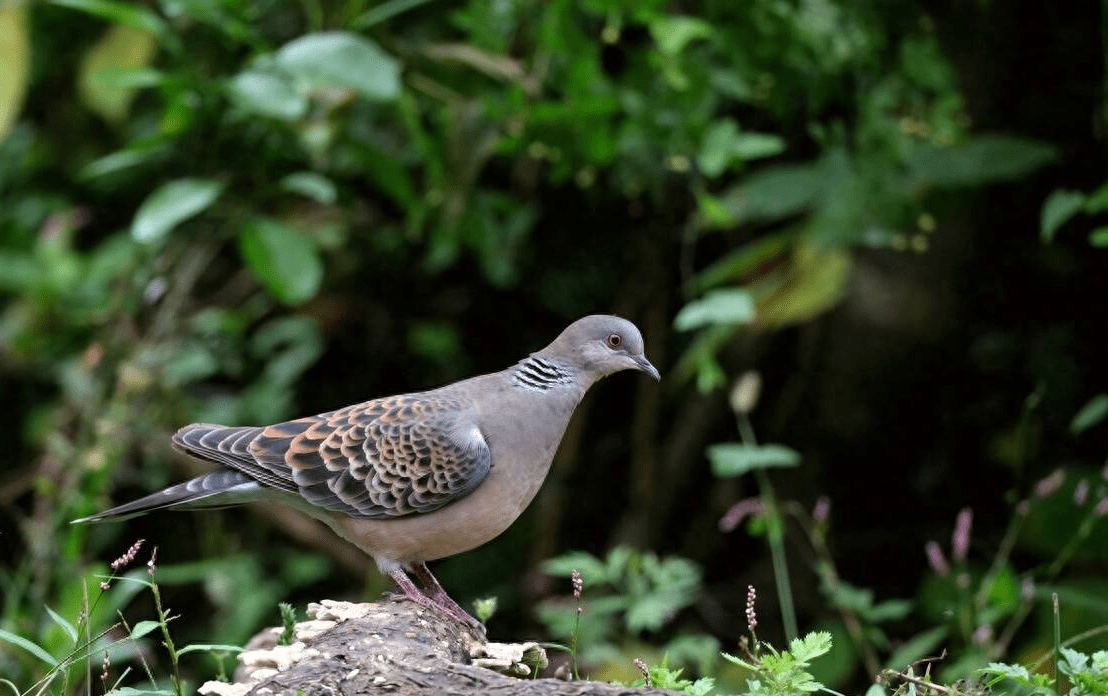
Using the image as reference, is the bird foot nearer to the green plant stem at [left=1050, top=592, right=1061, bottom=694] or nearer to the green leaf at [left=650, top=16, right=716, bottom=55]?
the green plant stem at [left=1050, top=592, right=1061, bottom=694]

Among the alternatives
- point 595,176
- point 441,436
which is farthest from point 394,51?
point 441,436

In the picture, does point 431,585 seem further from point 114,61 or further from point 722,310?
point 114,61

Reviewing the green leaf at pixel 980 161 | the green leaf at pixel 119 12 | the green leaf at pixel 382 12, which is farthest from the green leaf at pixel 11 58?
the green leaf at pixel 980 161

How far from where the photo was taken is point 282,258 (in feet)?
15.4

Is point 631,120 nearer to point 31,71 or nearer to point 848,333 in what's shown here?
point 848,333

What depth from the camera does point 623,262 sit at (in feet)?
18.8

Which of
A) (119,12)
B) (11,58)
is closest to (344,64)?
(119,12)

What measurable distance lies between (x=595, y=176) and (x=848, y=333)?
120cm

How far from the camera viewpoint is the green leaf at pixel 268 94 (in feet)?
13.6

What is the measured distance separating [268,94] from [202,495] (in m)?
1.53

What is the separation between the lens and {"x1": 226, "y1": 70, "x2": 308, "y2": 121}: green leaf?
4148mm

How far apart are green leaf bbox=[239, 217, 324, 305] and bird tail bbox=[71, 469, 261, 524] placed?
1322 mm

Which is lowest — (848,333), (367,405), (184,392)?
(184,392)

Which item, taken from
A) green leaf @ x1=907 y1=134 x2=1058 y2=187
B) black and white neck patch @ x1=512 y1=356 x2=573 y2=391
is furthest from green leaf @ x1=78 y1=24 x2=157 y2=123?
green leaf @ x1=907 y1=134 x2=1058 y2=187
